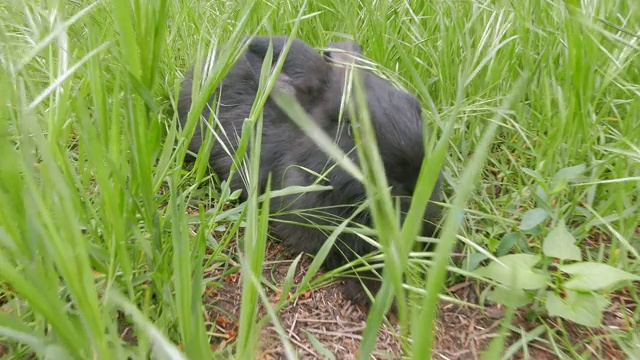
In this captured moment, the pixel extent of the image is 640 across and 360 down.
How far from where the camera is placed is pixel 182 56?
9.62 ft

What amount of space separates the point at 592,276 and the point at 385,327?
25.9 inches

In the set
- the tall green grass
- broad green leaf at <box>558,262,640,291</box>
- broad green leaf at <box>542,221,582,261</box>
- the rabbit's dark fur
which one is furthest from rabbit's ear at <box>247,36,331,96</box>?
broad green leaf at <box>558,262,640,291</box>

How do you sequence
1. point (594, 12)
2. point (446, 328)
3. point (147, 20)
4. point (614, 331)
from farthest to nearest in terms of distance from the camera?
point (594, 12)
point (446, 328)
point (614, 331)
point (147, 20)

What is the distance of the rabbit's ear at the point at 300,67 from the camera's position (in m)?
2.28

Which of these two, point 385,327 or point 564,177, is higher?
point 564,177

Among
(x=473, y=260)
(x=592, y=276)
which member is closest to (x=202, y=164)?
(x=473, y=260)

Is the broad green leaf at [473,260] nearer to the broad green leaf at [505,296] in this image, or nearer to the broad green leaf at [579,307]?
the broad green leaf at [505,296]

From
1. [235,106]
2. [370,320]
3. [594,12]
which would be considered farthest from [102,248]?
[594,12]

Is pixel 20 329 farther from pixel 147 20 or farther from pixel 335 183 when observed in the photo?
pixel 335 183

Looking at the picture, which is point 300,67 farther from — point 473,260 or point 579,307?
point 579,307

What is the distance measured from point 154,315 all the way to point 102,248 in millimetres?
222

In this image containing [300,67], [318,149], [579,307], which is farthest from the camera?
[300,67]

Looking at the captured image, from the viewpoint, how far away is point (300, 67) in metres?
2.32

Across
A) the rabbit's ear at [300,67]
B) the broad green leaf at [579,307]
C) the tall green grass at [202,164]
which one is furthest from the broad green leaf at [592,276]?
the rabbit's ear at [300,67]
